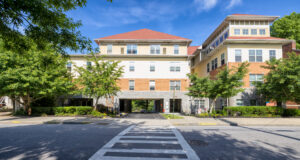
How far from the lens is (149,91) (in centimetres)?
2691

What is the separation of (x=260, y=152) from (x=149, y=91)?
843 inches

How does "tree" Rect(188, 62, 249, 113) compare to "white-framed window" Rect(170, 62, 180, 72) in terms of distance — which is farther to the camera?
"white-framed window" Rect(170, 62, 180, 72)

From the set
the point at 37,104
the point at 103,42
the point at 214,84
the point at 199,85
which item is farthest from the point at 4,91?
the point at 214,84

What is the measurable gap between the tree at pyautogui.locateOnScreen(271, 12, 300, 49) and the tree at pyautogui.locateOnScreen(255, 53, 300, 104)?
57.1 ft

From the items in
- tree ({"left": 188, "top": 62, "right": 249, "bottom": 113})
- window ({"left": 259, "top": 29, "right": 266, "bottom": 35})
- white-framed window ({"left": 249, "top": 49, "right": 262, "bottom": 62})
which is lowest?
tree ({"left": 188, "top": 62, "right": 249, "bottom": 113})

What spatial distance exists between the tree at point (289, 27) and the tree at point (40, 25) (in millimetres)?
38437

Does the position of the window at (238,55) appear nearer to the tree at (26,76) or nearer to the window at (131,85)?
the window at (131,85)

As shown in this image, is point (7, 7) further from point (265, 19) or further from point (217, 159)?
point (265, 19)

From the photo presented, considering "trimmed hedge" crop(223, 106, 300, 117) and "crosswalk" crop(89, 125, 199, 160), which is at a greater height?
"crosswalk" crop(89, 125, 199, 160)

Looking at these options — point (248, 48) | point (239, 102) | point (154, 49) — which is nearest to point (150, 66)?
point (154, 49)

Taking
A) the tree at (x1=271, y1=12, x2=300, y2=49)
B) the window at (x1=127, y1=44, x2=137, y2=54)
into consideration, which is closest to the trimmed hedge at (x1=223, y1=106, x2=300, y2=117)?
the window at (x1=127, y1=44, x2=137, y2=54)

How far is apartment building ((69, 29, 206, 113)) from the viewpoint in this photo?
88.0 ft

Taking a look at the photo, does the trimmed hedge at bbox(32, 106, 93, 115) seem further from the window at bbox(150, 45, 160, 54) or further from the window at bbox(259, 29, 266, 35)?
the window at bbox(259, 29, 266, 35)

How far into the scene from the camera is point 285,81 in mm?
17875
